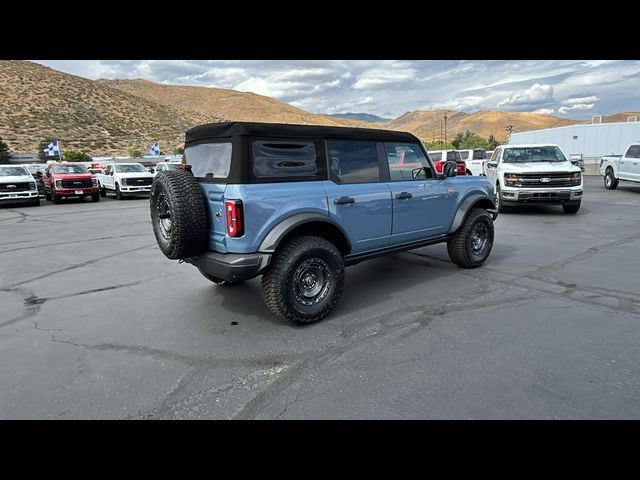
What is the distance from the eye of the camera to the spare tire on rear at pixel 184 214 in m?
3.59

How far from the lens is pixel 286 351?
11.0 feet

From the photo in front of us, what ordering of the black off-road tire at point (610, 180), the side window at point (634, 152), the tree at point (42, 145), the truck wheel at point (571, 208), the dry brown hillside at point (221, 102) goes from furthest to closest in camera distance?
the dry brown hillside at point (221, 102) → the tree at point (42, 145) → the black off-road tire at point (610, 180) → the side window at point (634, 152) → the truck wheel at point (571, 208)

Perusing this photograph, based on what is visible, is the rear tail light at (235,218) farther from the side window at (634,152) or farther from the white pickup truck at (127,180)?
the white pickup truck at (127,180)

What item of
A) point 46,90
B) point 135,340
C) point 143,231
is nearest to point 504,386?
point 135,340

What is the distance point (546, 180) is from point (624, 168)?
27.2ft

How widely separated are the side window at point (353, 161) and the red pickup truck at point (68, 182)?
16657 millimetres

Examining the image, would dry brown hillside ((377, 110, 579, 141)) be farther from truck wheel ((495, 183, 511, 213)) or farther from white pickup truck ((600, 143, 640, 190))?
truck wheel ((495, 183, 511, 213))


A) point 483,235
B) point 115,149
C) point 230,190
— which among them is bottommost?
point 483,235

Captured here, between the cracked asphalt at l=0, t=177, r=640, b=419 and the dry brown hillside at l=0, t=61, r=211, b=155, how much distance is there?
49.3 meters

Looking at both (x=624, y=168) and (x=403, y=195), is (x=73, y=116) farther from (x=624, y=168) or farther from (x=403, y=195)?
(x=403, y=195)

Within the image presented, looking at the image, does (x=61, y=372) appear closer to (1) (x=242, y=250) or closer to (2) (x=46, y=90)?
(1) (x=242, y=250)

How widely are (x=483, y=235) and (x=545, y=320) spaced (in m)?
2.19

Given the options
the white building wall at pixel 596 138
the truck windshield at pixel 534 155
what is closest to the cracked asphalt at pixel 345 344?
the truck windshield at pixel 534 155

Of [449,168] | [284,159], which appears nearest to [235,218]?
[284,159]
